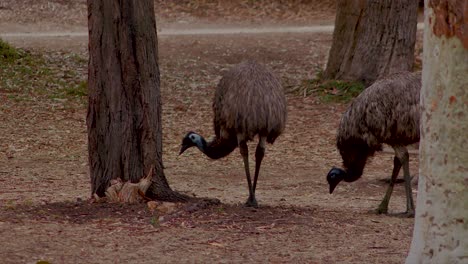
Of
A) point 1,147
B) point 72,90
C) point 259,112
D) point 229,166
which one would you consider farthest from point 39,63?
point 259,112

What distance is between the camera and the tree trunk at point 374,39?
1448 centimetres

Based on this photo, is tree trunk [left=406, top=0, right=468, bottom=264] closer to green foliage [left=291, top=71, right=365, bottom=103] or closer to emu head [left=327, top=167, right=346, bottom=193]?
emu head [left=327, top=167, right=346, bottom=193]

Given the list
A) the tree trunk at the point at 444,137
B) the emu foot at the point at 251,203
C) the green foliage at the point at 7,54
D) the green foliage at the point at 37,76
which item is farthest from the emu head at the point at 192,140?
the green foliage at the point at 7,54

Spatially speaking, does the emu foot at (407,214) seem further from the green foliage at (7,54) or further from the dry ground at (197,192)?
the green foliage at (7,54)

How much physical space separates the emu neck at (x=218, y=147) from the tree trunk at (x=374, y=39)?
5.76 metres

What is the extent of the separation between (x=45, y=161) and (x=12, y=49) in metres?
5.90

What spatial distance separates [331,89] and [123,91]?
797 centimetres

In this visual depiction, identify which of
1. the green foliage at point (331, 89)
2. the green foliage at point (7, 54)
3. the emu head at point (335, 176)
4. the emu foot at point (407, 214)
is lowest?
the emu foot at point (407, 214)

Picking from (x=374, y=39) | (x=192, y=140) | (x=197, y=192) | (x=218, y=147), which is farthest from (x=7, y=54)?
(x=218, y=147)

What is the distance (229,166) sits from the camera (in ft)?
37.8

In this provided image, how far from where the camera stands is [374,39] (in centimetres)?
1467

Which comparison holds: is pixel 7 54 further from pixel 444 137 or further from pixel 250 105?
pixel 444 137

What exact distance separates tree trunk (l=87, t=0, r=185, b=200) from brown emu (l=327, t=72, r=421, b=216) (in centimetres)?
183

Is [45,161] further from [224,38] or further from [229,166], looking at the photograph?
[224,38]
